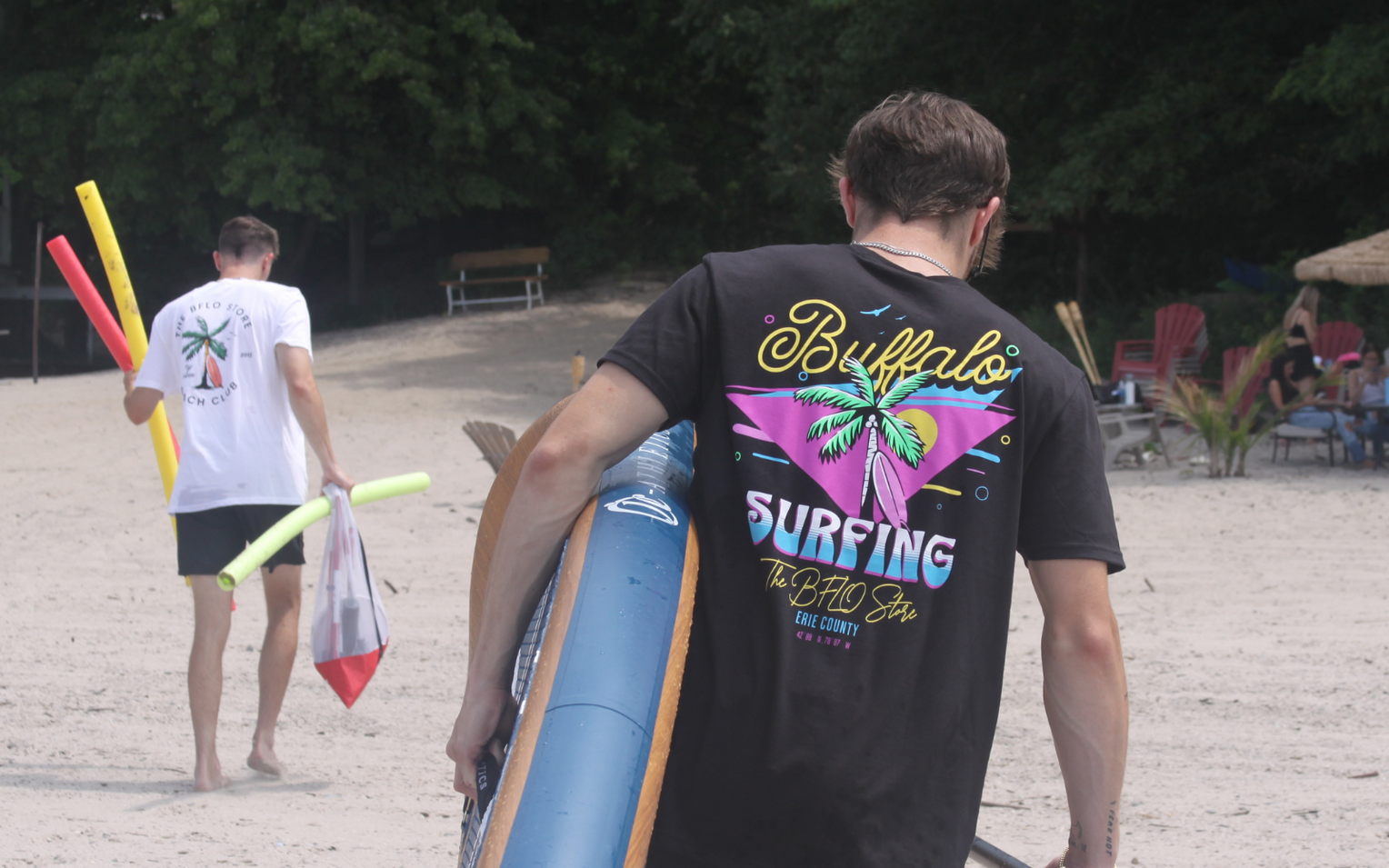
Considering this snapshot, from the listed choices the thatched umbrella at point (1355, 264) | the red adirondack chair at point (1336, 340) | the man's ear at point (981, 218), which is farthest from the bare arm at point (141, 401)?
the red adirondack chair at point (1336, 340)

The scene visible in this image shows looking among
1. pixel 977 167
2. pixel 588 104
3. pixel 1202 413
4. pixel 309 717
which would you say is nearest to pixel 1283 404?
pixel 1202 413

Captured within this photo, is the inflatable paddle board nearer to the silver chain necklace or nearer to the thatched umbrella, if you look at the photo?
the silver chain necklace

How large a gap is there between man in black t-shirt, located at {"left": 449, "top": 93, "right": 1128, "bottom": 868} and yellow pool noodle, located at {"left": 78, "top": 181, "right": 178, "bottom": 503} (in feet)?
10.8

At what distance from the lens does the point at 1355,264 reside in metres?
11.5

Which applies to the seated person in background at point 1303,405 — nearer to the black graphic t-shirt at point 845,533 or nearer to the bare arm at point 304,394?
the bare arm at point 304,394

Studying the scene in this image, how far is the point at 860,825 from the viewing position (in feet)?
5.03

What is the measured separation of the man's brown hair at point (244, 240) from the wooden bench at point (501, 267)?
20.1m

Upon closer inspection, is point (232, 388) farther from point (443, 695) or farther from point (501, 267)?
point (501, 267)

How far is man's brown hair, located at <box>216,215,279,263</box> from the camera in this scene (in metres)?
4.10

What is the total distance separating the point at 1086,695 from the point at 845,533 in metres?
0.42

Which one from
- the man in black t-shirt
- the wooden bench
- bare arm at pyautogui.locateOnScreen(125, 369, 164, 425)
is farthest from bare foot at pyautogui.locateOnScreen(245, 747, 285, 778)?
the wooden bench

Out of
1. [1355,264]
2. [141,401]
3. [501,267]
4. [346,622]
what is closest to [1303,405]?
[1355,264]

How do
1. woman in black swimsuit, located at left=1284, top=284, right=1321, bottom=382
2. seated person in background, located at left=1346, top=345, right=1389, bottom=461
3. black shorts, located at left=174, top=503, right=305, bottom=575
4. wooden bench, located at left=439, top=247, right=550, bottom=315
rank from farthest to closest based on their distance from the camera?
wooden bench, located at left=439, top=247, right=550, bottom=315 → woman in black swimsuit, located at left=1284, top=284, right=1321, bottom=382 → seated person in background, located at left=1346, top=345, right=1389, bottom=461 → black shorts, located at left=174, top=503, right=305, bottom=575

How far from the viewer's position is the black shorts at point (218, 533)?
12.7 feet
